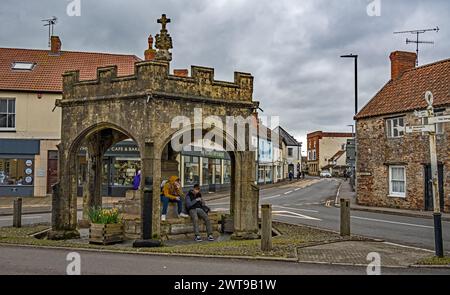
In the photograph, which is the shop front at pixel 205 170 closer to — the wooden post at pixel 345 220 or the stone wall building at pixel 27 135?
the stone wall building at pixel 27 135

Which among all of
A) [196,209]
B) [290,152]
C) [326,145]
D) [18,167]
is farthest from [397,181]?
[326,145]

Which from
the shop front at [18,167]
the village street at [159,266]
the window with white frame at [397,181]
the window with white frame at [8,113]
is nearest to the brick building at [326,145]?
the window with white frame at [397,181]

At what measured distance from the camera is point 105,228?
13.5 meters

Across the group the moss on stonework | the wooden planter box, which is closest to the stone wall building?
the wooden planter box

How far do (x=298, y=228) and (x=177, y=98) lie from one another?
6.63 metres

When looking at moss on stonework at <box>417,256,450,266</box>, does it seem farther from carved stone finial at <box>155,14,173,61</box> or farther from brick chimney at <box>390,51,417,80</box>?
brick chimney at <box>390,51,417,80</box>

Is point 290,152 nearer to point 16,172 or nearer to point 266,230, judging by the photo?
point 16,172

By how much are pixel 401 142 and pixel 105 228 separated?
19633mm

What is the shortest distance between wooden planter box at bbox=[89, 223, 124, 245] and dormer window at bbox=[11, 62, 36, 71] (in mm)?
24554

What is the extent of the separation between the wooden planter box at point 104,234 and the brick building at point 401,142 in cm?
1711

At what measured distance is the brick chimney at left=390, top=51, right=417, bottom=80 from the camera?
105ft
